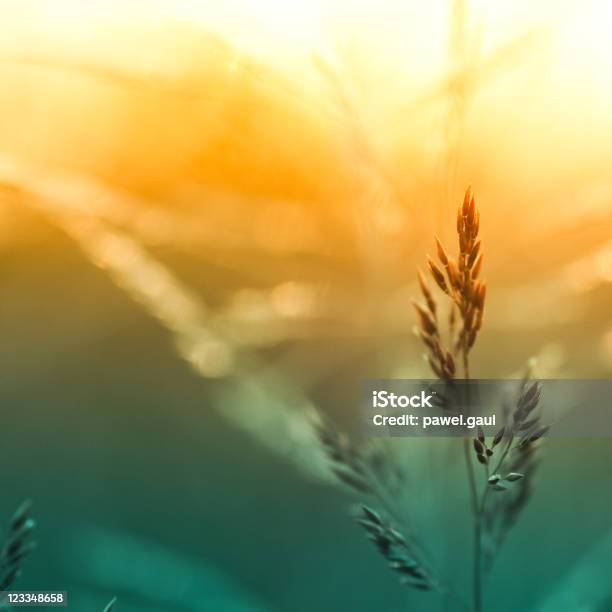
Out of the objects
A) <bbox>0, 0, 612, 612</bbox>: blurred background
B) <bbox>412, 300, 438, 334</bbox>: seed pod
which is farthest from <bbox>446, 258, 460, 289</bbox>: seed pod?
<bbox>0, 0, 612, 612</bbox>: blurred background

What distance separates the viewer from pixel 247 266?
84cm

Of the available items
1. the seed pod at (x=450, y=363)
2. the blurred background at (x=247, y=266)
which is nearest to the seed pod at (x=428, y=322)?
the seed pod at (x=450, y=363)

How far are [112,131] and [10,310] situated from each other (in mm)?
235

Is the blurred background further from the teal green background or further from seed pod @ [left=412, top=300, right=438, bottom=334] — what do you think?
seed pod @ [left=412, top=300, right=438, bottom=334]

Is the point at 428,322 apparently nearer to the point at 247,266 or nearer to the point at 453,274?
the point at 453,274

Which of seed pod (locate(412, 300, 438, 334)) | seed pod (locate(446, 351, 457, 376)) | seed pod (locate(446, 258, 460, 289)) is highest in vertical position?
seed pod (locate(446, 258, 460, 289))

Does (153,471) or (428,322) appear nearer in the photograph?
(428,322)

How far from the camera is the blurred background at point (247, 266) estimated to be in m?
0.83

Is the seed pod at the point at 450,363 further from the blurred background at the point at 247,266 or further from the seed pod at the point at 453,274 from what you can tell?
the blurred background at the point at 247,266

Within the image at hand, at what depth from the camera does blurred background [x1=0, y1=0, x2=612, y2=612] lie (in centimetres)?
83

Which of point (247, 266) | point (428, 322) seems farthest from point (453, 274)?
point (247, 266)

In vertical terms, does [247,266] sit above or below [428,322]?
above

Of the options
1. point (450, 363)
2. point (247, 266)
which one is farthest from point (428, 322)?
point (247, 266)

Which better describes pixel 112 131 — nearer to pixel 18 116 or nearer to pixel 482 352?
pixel 18 116
